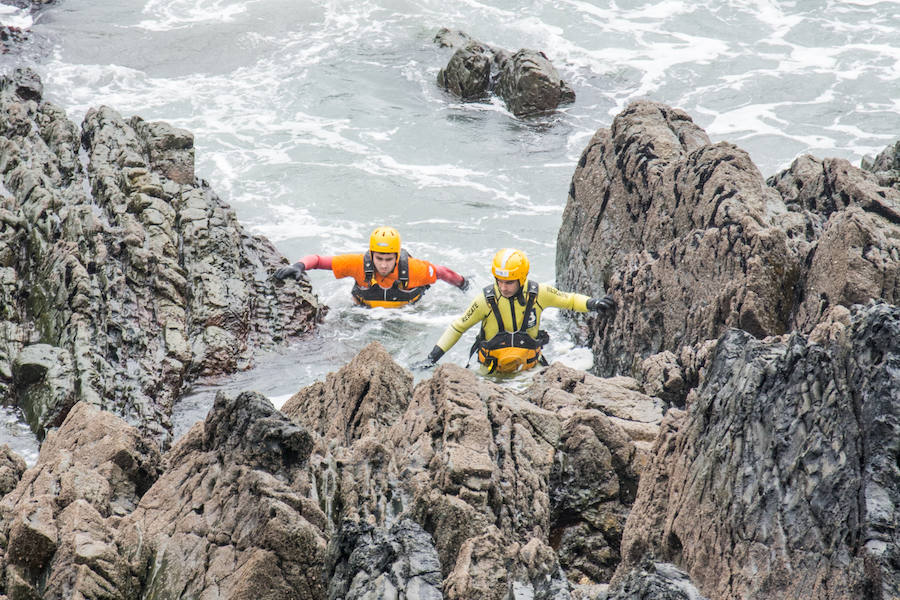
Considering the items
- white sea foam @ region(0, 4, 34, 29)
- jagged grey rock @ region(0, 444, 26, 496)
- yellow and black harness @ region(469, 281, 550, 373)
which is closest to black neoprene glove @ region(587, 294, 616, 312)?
yellow and black harness @ region(469, 281, 550, 373)

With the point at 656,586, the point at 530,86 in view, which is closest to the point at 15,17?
the point at 530,86

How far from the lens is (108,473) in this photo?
8148 mm

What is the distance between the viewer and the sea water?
2038cm

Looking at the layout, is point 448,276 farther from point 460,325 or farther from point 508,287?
point 508,287

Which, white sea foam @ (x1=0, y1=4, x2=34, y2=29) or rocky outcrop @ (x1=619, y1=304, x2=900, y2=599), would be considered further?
white sea foam @ (x1=0, y1=4, x2=34, y2=29)

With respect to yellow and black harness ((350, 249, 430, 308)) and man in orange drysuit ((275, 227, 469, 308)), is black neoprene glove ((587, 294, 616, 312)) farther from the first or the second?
yellow and black harness ((350, 249, 430, 308))

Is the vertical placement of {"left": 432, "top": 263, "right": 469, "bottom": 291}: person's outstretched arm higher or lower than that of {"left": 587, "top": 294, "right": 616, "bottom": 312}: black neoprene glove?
lower

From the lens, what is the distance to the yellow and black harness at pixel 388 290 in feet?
54.1

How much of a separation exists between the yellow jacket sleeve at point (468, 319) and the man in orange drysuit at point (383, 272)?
308 cm

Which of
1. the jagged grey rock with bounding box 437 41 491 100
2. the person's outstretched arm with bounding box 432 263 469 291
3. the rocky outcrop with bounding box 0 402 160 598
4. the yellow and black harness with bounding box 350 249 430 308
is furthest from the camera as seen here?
the jagged grey rock with bounding box 437 41 491 100

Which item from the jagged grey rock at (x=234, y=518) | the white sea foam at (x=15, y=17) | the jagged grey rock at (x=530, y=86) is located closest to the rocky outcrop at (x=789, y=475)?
the jagged grey rock at (x=234, y=518)

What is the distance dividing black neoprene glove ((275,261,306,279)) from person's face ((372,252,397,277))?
1461 mm

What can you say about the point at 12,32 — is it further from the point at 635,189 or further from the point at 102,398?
the point at 635,189

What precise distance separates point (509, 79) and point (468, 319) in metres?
16.1
